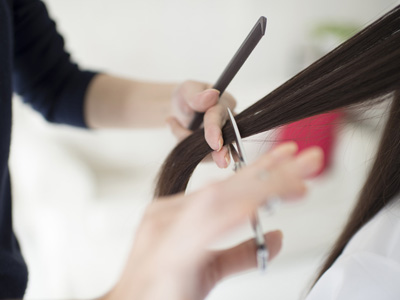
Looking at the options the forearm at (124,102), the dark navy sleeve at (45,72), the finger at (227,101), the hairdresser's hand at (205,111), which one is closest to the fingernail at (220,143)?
the hairdresser's hand at (205,111)

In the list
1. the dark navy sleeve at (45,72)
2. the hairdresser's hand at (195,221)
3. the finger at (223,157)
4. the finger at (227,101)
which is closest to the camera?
the hairdresser's hand at (195,221)

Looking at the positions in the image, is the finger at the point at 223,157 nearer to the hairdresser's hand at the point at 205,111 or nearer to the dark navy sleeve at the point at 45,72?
the hairdresser's hand at the point at 205,111

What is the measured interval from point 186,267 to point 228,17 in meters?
1.75

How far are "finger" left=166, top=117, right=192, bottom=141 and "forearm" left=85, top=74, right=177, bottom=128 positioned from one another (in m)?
0.04

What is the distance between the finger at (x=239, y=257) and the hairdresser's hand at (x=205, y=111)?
14 centimetres

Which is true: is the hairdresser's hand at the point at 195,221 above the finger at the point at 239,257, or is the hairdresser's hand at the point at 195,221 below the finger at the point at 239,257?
above

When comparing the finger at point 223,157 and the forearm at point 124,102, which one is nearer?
the finger at point 223,157

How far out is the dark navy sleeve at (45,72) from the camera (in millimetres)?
751

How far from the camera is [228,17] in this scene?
1.86 meters

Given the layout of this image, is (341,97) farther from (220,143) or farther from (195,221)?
(195,221)

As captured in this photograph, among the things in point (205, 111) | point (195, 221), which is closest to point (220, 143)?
point (205, 111)

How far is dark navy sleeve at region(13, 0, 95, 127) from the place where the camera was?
75 centimetres

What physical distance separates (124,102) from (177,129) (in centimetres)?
17

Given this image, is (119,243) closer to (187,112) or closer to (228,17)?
(187,112)
